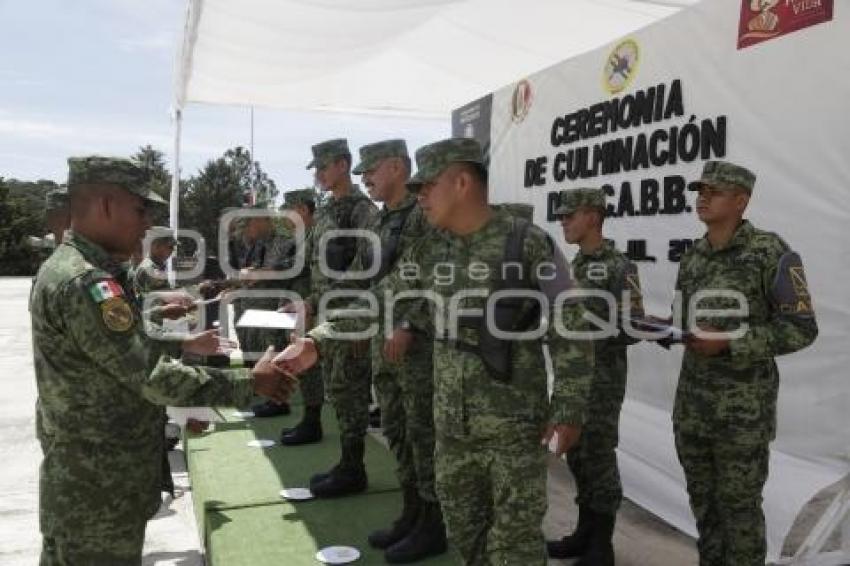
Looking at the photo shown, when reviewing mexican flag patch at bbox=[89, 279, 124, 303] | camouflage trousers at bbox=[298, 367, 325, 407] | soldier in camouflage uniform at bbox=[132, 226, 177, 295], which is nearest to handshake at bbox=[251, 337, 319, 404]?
mexican flag patch at bbox=[89, 279, 124, 303]

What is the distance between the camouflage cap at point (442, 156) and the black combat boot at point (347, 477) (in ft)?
6.98

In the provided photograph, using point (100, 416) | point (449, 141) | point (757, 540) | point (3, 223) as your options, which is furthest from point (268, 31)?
point (3, 223)

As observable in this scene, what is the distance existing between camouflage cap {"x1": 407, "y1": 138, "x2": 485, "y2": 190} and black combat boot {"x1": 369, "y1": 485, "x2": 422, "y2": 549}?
1.70 metres

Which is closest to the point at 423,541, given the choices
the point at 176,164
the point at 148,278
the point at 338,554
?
the point at 338,554

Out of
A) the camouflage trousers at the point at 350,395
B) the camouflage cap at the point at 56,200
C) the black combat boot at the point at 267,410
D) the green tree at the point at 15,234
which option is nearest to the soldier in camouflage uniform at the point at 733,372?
the camouflage trousers at the point at 350,395

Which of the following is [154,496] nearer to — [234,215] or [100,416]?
[100,416]

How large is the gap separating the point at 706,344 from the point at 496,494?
1.02 m

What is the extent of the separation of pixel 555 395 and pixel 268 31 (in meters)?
4.23

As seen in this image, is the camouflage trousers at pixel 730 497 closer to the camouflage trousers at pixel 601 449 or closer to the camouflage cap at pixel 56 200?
the camouflage trousers at pixel 601 449

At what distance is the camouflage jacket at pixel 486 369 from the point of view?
7.33 ft

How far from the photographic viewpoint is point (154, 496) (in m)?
2.33

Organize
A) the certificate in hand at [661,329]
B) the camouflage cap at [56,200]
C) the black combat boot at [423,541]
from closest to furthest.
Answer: the certificate in hand at [661,329] → the black combat boot at [423,541] → the camouflage cap at [56,200]

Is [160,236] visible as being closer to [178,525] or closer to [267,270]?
[267,270]

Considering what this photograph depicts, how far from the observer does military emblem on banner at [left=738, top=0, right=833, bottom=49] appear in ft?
10.6
